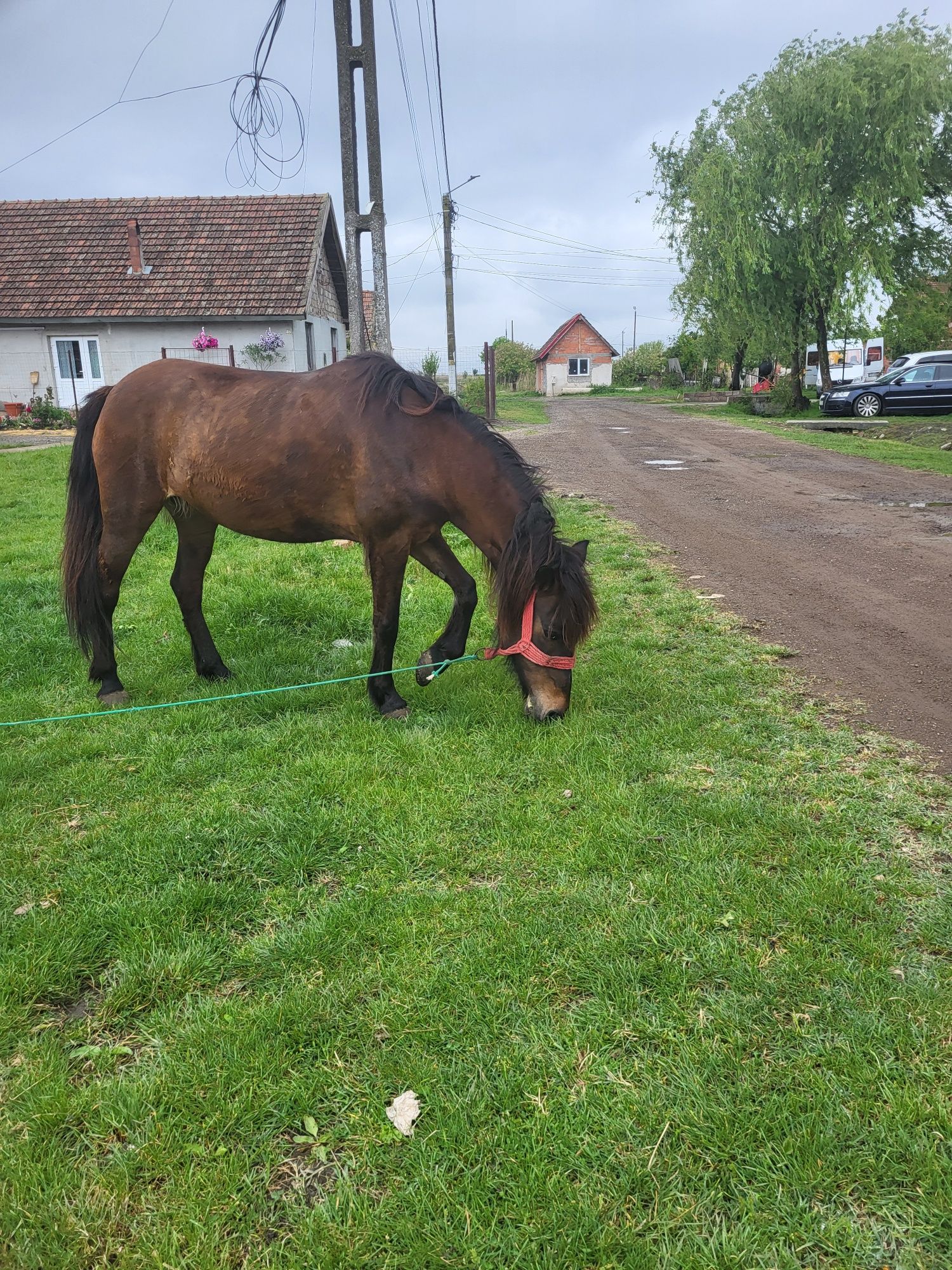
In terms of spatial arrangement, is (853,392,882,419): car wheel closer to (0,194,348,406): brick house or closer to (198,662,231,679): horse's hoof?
(0,194,348,406): brick house

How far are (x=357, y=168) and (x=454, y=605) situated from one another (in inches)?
324

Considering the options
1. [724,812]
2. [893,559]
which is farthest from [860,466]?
[724,812]

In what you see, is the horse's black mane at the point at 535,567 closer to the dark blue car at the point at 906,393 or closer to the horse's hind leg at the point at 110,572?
the horse's hind leg at the point at 110,572

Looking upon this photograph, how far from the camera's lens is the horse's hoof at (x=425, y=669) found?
4.69 meters

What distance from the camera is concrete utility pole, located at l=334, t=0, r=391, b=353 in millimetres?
10250

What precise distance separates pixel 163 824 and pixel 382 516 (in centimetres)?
189

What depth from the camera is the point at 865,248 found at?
24.2m

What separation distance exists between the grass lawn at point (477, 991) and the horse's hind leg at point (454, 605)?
1.19 feet

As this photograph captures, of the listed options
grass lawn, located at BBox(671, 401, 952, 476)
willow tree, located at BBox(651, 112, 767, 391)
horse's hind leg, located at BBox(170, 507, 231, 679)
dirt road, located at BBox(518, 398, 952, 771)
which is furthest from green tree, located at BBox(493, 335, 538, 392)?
horse's hind leg, located at BBox(170, 507, 231, 679)

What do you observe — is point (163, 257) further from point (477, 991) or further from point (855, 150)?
point (477, 991)

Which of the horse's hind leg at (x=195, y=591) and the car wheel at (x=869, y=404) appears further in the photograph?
the car wheel at (x=869, y=404)

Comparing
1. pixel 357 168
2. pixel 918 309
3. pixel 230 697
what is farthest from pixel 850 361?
pixel 230 697

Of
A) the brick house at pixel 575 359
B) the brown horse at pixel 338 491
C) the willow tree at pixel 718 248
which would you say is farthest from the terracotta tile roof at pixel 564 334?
the brown horse at pixel 338 491

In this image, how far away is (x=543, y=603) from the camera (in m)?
4.02
